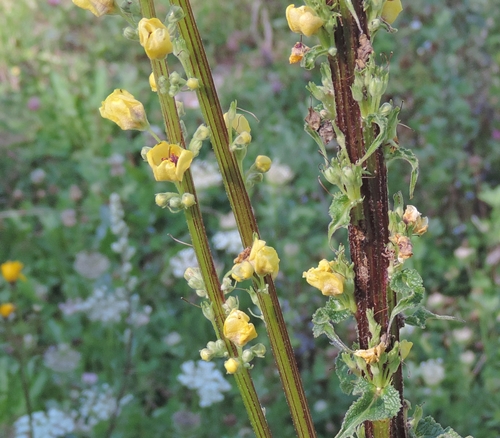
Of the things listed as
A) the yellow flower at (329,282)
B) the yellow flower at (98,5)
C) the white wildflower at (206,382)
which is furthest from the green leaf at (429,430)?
the white wildflower at (206,382)

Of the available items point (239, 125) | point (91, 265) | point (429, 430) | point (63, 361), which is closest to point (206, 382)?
point (63, 361)

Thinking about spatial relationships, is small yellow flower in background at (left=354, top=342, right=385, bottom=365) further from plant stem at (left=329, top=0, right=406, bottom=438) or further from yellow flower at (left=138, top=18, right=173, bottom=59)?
yellow flower at (left=138, top=18, right=173, bottom=59)

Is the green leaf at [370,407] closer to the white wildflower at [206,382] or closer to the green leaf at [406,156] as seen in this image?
the green leaf at [406,156]

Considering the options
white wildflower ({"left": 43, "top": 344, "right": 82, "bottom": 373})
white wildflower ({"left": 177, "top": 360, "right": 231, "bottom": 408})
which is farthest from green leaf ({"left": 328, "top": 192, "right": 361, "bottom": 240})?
white wildflower ({"left": 43, "top": 344, "right": 82, "bottom": 373})

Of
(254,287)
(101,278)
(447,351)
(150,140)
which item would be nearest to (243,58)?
(150,140)

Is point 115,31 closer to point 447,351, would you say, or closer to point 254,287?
point 447,351
